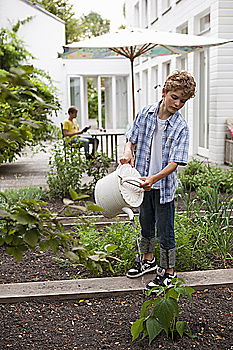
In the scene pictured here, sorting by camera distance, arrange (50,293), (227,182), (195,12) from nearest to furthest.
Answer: (50,293)
(227,182)
(195,12)

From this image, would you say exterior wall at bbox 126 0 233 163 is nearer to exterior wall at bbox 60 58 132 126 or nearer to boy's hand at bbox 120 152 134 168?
boy's hand at bbox 120 152 134 168

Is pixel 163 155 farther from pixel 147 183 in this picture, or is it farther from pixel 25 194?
pixel 25 194

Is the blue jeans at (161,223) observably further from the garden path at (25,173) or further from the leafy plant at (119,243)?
the garden path at (25,173)

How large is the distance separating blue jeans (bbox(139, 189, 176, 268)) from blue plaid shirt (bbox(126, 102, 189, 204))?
10cm

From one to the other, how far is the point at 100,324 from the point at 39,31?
19.4 meters

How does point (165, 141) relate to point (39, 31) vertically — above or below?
below

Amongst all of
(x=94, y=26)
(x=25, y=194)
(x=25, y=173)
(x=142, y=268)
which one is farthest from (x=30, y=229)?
(x=94, y=26)

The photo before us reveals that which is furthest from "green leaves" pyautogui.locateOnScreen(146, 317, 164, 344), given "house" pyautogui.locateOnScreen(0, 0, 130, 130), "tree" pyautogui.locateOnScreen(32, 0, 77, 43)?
"tree" pyautogui.locateOnScreen(32, 0, 77, 43)

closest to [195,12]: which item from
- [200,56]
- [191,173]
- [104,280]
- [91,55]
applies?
[200,56]

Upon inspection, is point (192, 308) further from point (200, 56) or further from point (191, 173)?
point (200, 56)

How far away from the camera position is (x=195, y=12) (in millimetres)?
11102

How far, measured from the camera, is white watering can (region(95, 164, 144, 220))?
9.57 feet

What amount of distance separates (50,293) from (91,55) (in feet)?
21.1

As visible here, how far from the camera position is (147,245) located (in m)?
3.47
